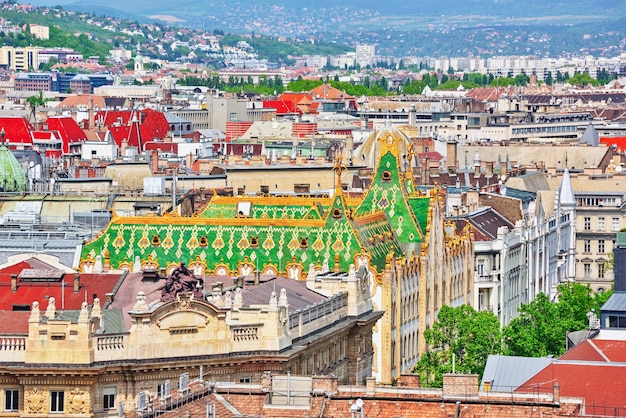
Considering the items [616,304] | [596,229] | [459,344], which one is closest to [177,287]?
[616,304]

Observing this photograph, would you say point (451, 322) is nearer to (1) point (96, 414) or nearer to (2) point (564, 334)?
(2) point (564, 334)

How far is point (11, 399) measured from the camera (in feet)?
245

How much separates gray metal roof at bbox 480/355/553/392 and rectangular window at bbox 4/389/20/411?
565 inches

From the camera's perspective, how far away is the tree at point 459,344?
3802 inches

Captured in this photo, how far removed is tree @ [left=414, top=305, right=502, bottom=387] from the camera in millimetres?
96562

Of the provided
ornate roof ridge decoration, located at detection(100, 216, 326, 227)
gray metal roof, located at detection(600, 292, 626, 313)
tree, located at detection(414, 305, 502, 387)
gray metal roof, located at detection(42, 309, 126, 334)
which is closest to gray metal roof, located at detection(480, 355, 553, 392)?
gray metal roof, located at detection(600, 292, 626, 313)

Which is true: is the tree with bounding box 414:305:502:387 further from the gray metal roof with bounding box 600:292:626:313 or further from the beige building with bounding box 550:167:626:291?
the beige building with bounding box 550:167:626:291

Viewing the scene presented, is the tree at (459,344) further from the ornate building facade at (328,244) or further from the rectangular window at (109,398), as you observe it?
the rectangular window at (109,398)

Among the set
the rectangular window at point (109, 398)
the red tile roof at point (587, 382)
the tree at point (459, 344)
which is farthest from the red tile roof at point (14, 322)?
the tree at point (459, 344)

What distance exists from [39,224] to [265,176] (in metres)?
47.4

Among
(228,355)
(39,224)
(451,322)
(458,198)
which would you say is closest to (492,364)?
(228,355)

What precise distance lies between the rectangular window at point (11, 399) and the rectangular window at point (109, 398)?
2.62 metres

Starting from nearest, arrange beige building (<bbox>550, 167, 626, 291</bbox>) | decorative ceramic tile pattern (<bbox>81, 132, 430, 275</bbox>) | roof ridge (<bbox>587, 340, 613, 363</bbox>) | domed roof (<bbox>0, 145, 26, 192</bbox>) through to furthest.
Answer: roof ridge (<bbox>587, 340, 613, 363</bbox>) < decorative ceramic tile pattern (<bbox>81, 132, 430, 275</bbox>) < domed roof (<bbox>0, 145, 26, 192</bbox>) < beige building (<bbox>550, 167, 626, 291</bbox>)

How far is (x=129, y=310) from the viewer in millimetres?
81062
